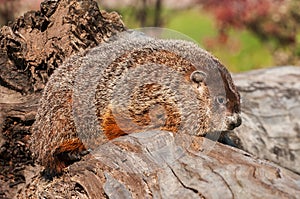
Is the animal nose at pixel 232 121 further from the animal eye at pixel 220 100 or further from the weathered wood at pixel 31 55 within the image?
the weathered wood at pixel 31 55

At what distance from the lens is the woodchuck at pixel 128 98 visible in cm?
339

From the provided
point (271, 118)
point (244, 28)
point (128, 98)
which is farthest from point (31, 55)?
point (244, 28)

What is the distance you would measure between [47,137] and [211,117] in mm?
835

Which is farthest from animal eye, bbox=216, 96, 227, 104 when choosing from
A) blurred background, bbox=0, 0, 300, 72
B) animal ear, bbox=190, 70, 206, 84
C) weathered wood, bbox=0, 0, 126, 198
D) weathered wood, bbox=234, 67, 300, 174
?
blurred background, bbox=0, 0, 300, 72

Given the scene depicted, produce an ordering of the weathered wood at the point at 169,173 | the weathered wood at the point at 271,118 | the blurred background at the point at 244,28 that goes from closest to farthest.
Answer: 1. the weathered wood at the point at 169,173
2. the weathered wood at the point at 271,118
3. the blurred background at the point at 244,28

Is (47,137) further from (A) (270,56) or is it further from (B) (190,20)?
(B) (190,20)

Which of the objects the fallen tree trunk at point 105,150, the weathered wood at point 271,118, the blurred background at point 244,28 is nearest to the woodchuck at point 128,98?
the fallen tree trunk at point 105,150

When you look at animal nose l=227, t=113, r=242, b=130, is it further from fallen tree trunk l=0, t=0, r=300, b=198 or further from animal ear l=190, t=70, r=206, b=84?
fallen tree trunk l=0, t=0, r=300, b=198

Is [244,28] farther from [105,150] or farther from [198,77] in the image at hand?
[105,150]

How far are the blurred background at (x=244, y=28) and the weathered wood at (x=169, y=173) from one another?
5.30 meters

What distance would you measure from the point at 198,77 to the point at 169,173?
2.41ft

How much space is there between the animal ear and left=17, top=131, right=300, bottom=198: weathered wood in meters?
0.43

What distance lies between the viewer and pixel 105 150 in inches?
124

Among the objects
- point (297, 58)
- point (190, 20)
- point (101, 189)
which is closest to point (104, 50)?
point (101, 189)
